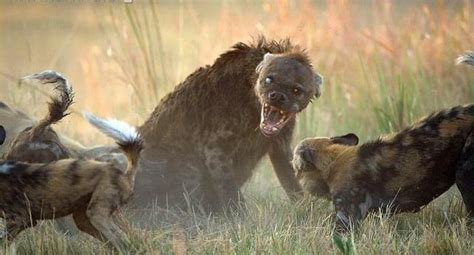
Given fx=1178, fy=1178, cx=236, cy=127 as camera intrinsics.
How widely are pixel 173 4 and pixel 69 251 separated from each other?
479 cm

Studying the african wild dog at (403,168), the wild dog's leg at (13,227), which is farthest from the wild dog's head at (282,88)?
the wild dog's leg at (13,227)

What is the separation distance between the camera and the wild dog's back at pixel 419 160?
7500 mm

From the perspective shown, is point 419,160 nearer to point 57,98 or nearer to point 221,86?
point 221,86

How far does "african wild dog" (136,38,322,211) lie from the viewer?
27.6 feet

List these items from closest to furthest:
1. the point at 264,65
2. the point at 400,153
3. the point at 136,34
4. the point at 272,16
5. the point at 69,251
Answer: the point at 69,251 < the point at 400,153 < the point at 264,65 < the point at 136,34 < the point at 272,16

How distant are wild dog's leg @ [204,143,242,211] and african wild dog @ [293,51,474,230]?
0.96m

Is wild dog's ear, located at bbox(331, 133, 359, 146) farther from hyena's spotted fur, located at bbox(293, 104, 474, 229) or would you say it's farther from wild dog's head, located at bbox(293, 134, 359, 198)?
hyena's spotted fur, located at bbox(293, 104, 474, 229)

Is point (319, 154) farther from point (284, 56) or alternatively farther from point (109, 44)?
point (109, 44)

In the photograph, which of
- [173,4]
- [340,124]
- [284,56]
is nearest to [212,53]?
[173,4]

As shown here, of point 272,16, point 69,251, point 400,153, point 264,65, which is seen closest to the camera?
point 69,251

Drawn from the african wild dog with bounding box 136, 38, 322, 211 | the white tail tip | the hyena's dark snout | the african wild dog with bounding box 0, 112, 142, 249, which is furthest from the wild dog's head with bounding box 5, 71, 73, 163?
the hyena's dark snout

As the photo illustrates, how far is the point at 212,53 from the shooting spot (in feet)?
38.7

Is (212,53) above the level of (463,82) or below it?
above

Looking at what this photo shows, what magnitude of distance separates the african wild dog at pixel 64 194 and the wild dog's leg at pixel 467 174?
2046 millimetres
